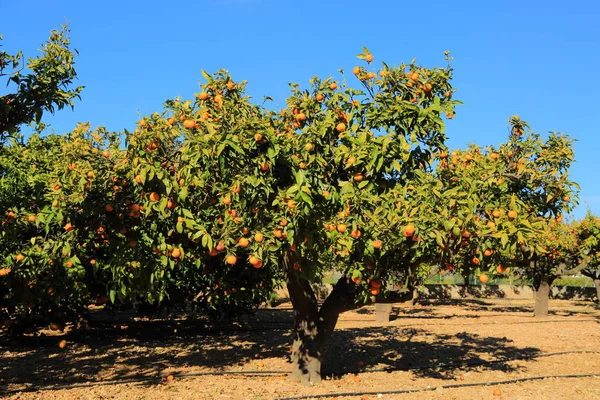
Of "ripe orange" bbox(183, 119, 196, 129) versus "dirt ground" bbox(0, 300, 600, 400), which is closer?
"ripe orange" bbox(183, 119, 196, 129)

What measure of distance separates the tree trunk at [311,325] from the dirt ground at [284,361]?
11.6 inches

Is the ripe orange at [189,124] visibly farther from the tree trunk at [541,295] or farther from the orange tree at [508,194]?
the tree trunk at [541,295]

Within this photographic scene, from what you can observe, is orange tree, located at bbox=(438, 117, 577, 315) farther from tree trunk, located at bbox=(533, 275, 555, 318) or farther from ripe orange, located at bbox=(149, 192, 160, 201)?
tree trunk, located at bbox=(533, 275, 555, 318)

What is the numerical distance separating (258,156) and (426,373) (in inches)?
227

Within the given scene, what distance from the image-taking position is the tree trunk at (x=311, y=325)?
880cm

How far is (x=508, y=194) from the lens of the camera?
297 inches

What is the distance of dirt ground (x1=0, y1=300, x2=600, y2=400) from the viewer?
335 inches

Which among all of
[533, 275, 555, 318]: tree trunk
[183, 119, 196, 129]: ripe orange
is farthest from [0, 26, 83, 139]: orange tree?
[533, 275, 555, 318]: tree trunk

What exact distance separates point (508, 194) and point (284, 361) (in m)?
5.38

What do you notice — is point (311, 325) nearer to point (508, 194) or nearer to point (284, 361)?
point (284, 361)

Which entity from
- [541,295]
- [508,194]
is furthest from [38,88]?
[541,295]

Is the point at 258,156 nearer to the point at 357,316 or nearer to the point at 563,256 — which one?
the point at 357,316

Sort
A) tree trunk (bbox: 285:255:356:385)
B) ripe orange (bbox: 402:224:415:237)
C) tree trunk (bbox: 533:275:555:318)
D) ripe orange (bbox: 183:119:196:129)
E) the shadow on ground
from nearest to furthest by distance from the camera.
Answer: ripe orange (bbox: 402:224:415:237)
ripe orange (bbox: 183:119:196:129)
tree trunk (bbox: 285:255:356:385)
the shadow on ground
tree trunk (bbox: 533:275:555:318)

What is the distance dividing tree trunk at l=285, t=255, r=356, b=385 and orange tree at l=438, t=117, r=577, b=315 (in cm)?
196
